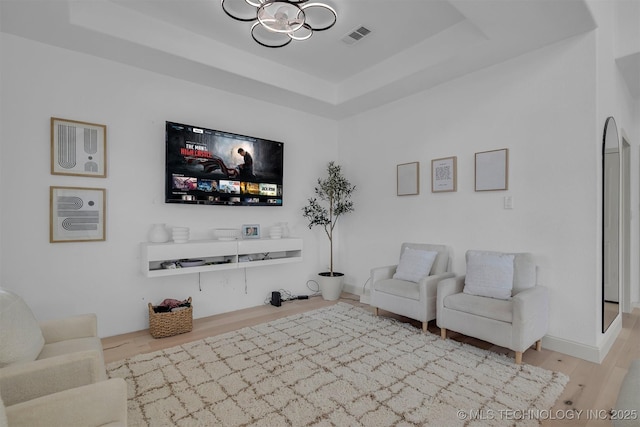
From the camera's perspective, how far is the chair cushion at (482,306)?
2.62 meters

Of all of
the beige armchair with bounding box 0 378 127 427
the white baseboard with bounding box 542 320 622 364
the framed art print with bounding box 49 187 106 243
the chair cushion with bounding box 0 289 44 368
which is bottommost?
the white baseboard with bounding box 542 320 622 364

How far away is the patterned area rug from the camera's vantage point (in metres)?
1.93

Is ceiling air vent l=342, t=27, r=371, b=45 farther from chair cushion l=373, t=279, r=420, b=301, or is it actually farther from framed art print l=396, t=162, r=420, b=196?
chair cushion l=373, t=279, r=420, b=301

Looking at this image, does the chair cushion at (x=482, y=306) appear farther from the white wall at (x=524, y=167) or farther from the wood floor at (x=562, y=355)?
the white wall at (x=524, y=167)

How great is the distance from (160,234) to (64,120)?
1.30 meters

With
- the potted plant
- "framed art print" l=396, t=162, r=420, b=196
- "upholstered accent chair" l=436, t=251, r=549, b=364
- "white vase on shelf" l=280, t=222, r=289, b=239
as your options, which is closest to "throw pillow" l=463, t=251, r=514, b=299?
"upholstered accent chair" l=436, t=251, r=549, b=364

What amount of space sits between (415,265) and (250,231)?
1960 mm

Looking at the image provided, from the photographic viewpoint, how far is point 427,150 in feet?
13.0

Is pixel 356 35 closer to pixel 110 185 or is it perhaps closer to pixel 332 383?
pixel 110 185

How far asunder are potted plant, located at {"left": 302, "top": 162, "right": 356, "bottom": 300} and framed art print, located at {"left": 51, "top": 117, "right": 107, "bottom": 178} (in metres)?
2.49

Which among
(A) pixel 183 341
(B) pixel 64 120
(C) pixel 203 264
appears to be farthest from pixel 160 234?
(B) pixel 64 120

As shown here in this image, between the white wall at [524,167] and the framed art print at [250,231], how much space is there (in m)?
1.69

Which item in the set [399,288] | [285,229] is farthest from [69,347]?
[399,288]

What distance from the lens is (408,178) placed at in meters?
4.12
